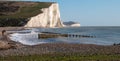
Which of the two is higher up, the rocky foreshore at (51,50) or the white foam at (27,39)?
the rocky foreshore at (51,50)

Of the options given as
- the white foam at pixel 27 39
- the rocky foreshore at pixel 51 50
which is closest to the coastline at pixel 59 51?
the rocky foreshore at pixel 51 50

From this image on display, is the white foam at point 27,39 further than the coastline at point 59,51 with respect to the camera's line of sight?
Yes

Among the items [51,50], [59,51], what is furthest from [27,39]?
[59,51]

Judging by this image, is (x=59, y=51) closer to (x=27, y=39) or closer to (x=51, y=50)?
(x=51, y=50)

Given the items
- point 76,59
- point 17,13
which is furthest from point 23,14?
point 76,59

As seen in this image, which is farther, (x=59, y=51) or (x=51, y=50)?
(x=51, y=50)

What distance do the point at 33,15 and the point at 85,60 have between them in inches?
6447

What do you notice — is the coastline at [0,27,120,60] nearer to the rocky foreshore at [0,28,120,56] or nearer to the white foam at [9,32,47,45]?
the rocky foreshore at [0,28,120,56]

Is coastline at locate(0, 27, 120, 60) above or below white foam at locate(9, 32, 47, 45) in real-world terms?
above

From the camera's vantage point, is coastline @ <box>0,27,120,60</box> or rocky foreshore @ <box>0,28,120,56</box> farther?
rocky foreshore @ <box>0,28,120,56</box>

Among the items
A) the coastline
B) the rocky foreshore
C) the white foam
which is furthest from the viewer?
the white foam

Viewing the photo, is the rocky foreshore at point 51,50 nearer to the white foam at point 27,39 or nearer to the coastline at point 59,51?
the coastline at point 59,51

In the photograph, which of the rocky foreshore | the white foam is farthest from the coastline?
the white foam

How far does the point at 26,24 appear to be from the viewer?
170 m
